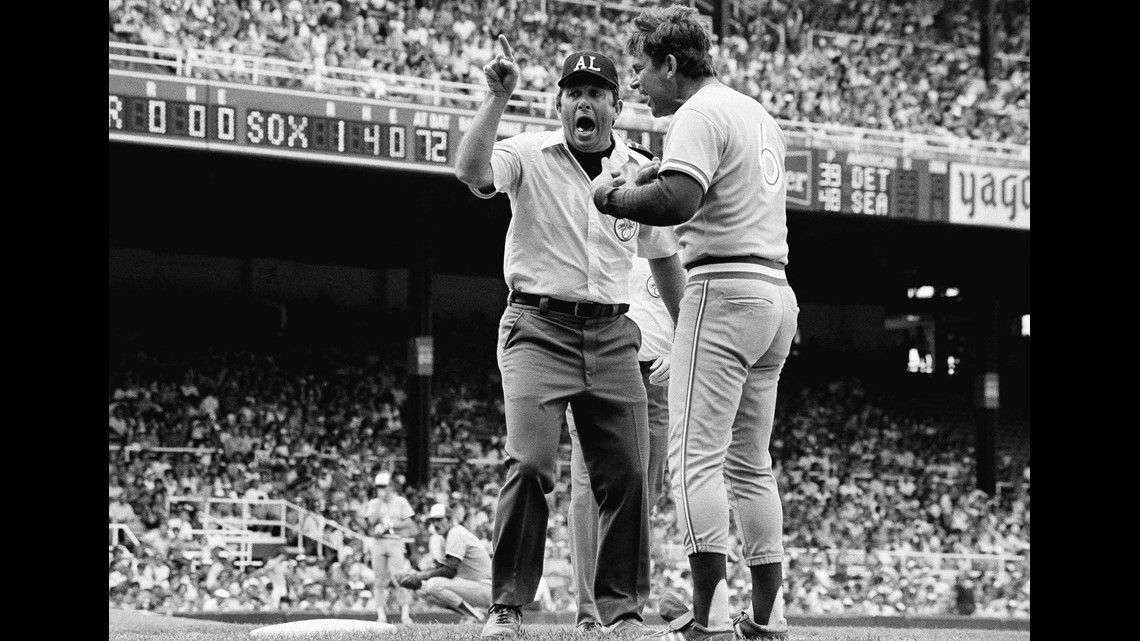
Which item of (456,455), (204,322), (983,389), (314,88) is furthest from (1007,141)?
(204,322)

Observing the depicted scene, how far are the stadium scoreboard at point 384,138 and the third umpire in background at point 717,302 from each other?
9791 mm

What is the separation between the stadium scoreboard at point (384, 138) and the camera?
15602mm

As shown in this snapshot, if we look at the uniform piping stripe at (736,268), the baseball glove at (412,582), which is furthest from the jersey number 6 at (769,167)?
the baseball glove at (412,582)

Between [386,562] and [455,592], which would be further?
[386,562]

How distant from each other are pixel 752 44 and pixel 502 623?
19.4 metres

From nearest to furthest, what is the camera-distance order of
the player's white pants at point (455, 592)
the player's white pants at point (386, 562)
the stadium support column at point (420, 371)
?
1. the player's white pants at point (455, 592)
2. the player's white pants at point (386, 562)
3. the stadium support column at point (420, 371)

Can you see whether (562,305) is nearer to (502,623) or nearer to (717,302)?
(717,302)

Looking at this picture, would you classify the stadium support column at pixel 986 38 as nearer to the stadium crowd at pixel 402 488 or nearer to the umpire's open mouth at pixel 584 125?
the stadium crowd at pixel 402 488

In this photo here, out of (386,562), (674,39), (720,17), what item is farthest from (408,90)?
(674,39)

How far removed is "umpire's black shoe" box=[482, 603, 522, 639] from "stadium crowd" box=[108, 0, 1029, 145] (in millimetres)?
12395

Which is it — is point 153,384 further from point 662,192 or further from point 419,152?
point 662,192

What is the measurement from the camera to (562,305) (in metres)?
5.27

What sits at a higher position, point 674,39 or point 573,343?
point 674,39

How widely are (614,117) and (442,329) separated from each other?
19.8 m
